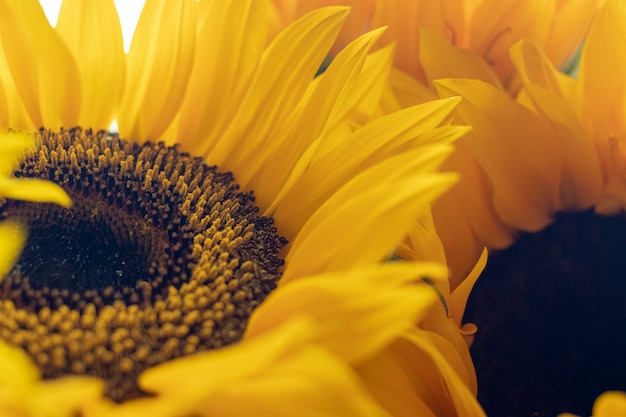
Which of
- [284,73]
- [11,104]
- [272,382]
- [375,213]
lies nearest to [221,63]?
[284,73]

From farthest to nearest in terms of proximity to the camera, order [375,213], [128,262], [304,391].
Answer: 1. [128,262]
2. [375,213]
3. [304,391]

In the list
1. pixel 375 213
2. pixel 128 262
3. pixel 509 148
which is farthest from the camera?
pixel 509 148

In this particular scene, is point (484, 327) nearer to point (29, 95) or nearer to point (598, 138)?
point (598, 138)

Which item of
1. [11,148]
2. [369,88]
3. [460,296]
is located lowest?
[460,296]

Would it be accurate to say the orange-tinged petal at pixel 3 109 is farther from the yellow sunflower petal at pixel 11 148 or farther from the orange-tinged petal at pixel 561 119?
the orange-tinged petal at pixel 561 119

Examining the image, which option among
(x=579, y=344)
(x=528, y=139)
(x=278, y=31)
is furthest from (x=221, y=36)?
(x=579, y=344)

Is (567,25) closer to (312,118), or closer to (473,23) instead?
(473,23)

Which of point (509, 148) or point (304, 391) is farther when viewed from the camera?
point (509, 148)

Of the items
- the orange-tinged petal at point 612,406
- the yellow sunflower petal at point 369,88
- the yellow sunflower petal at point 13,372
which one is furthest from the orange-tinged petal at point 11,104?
the orange-tinged petal at point 612,406
